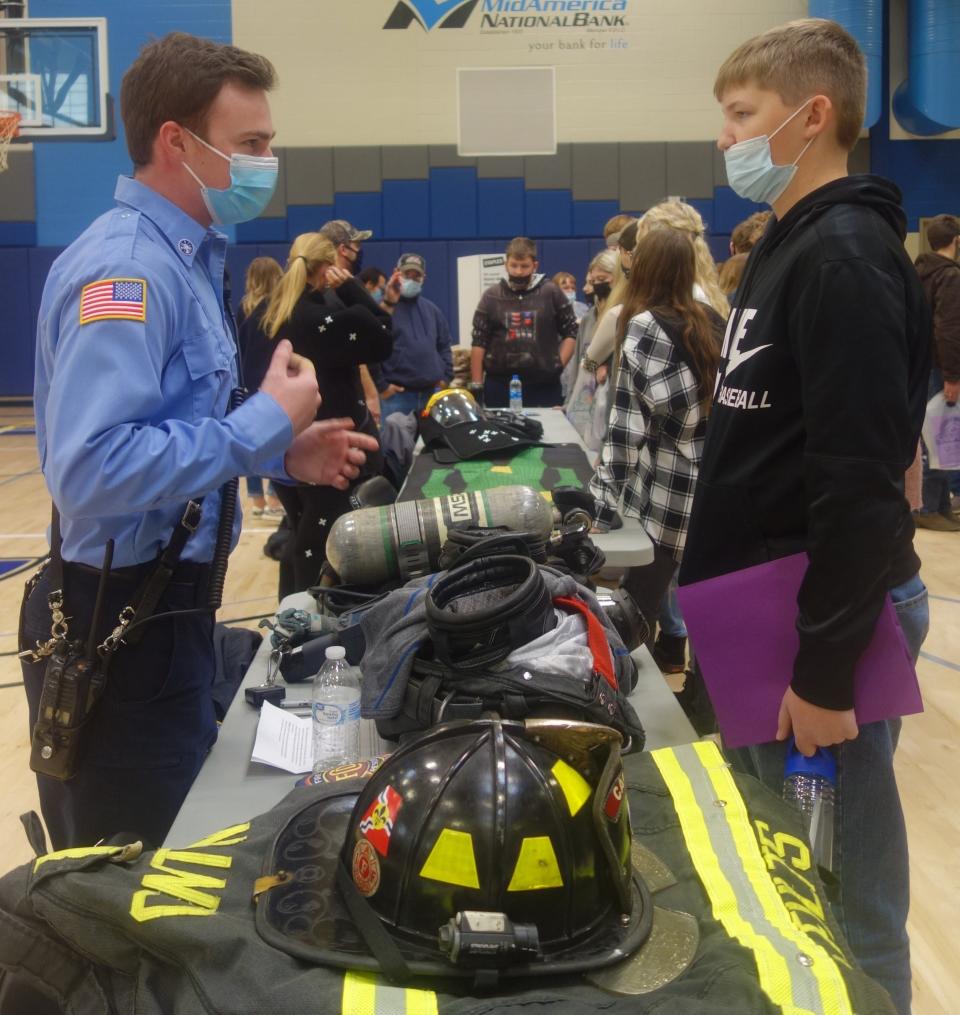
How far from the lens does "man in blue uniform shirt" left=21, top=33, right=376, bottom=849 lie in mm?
1510

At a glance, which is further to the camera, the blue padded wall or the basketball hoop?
the blue padded wall

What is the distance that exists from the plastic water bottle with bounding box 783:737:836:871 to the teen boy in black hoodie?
3 cm

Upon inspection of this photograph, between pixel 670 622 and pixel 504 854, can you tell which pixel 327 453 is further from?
pixel 670 622

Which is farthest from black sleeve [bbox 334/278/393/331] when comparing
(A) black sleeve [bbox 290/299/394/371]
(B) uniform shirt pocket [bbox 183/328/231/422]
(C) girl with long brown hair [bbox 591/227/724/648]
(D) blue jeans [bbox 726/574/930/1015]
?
(D) blue jeans [bbox 726/574/930/1015]

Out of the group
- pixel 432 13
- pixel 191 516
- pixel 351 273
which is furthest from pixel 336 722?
pixel 432 13

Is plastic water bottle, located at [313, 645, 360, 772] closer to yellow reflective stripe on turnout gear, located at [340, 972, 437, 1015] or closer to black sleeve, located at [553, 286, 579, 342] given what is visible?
yellow reflective stripe on turnout gear, located at [340, 972, 437, 1015]

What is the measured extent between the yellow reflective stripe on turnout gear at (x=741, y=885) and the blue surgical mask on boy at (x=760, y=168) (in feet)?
3.02

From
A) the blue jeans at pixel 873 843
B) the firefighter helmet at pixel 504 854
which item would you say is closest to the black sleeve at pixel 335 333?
the blue jeans at pixel 873 843

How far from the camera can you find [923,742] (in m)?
3.49

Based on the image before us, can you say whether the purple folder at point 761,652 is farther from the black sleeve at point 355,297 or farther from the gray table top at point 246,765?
the black sleeve at point 355,297

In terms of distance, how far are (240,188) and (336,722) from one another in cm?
95

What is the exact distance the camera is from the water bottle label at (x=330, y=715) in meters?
1.79

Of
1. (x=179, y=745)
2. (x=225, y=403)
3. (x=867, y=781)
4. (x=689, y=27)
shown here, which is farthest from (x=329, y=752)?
(x=689, y=27)

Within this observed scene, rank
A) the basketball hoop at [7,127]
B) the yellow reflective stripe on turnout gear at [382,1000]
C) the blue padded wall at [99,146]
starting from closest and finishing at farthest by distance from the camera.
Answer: the yellow reflective stripe on turnout gear at [382,1000] < the basketball hoop at [7,127] < the blue padded wall at [99,146]
